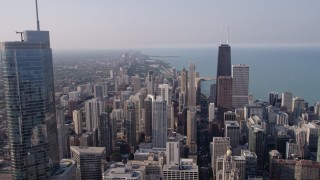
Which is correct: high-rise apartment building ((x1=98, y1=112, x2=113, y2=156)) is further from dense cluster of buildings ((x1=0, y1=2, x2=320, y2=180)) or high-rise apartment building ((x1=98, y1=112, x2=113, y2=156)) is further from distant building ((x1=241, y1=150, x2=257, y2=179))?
distant building ((x1=241, y1=150, x2=257, y2=179))

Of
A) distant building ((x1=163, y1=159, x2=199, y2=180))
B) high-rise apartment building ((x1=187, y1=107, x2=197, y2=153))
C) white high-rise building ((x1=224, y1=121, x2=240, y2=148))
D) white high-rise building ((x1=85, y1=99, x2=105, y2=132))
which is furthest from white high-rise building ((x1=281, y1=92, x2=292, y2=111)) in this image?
distant building ((x1=163, y1=159, x2=199, y2=180))

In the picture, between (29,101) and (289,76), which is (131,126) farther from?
(289,76)

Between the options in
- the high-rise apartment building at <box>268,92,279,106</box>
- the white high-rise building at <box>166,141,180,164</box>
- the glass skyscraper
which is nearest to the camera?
the glass skyscraper

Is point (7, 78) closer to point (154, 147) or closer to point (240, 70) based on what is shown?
point (154, 147)

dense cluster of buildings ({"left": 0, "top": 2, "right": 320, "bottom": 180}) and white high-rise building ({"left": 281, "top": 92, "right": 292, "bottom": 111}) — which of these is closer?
dense cluster of buildings ({"left": 0, "top": 2, "right": 320, "bottom": 180})

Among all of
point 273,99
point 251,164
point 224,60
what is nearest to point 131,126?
point 251,164

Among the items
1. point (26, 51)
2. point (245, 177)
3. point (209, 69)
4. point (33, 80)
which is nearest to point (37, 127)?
point (33, 80)

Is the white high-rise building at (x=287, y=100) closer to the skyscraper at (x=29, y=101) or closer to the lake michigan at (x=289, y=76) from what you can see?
the lake michigan at (x=289, y=76)

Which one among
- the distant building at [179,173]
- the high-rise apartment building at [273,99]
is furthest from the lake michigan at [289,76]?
the distant building at [179,173]
